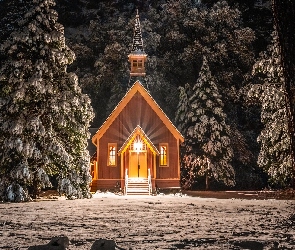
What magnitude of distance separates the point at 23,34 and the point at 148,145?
1375 centimetres

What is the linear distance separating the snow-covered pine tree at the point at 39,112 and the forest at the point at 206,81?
0.53m

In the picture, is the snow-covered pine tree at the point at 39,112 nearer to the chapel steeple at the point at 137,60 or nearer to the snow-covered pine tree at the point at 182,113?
the chapel steeple at the point at 137,60

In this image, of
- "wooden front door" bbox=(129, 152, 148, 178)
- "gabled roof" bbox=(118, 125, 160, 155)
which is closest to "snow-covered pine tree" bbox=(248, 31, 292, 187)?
"gabled roof" bbox=(118, 125, 160, 155)

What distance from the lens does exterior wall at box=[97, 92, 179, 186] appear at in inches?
1211

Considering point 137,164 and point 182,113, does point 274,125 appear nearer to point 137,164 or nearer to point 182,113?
point 137,164

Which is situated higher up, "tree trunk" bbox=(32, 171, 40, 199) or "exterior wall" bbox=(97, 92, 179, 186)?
"exterior wall" bbox=(97, 92, 179, 186)

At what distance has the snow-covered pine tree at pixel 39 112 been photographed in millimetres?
17859

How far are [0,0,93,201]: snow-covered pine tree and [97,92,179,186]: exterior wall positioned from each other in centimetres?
1003

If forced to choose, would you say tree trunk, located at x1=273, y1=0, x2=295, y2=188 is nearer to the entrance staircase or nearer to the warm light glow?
the entrance staircase

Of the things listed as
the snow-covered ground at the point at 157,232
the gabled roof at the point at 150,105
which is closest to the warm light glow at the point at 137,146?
the gabled roof at the point at 150,105

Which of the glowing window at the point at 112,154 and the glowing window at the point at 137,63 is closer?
the glowing window at the point at 112,154

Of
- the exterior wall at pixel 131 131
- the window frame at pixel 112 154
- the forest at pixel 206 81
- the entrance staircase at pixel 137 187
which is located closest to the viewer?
the forest at pixel 206 81

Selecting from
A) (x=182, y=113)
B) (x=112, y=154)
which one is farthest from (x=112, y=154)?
(x=182, y=113)

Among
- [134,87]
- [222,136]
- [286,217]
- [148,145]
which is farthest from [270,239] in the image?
[222,136]
